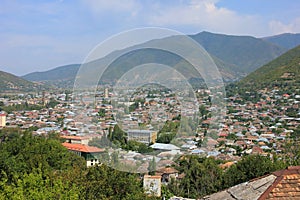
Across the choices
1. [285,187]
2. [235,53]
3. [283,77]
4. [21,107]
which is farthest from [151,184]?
[235,53]

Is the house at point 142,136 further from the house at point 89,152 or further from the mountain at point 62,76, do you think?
the mountain at point 62,76

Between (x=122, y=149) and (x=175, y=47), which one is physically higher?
(x=175, y=47)

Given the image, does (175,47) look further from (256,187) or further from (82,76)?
(256,187)

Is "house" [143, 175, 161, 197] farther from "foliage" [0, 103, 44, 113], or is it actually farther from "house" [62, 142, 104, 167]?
"foliage" [0, 103, 44, 113]

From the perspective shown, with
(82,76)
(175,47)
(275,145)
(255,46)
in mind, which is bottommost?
(275,145)

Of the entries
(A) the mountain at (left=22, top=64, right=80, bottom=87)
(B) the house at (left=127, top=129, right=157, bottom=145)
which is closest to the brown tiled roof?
(B) the house at (left=127, top=129, right=157, bottom=145)

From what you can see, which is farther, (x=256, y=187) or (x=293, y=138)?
(x=293, y=138)

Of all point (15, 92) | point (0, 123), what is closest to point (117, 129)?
point (0, 123)

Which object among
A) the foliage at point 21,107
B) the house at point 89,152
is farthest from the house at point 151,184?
the foliage at point 21,107

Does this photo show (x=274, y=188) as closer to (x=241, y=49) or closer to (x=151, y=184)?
(x=151, y=184)
